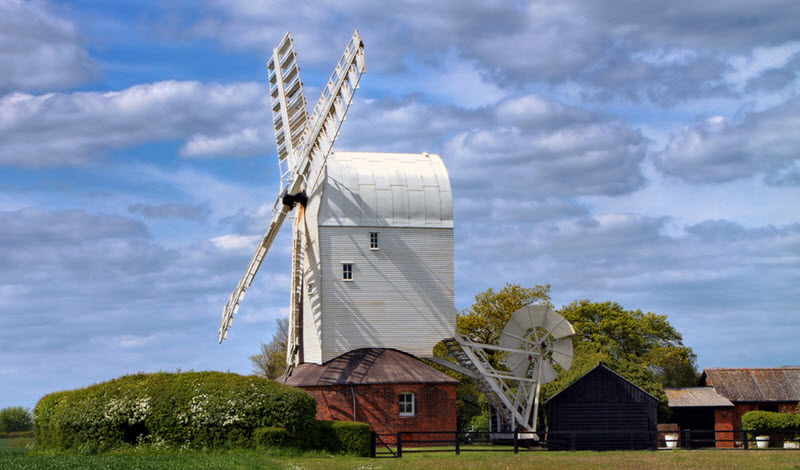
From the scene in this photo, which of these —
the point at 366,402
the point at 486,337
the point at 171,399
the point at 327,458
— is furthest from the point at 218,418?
the point at 486,337

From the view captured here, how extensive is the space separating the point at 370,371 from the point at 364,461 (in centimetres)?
1090

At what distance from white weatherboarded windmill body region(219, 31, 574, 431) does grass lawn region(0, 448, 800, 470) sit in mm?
8670

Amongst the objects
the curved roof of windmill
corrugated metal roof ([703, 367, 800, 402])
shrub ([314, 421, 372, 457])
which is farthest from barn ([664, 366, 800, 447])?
shrub ([314, 421, 372, 457])

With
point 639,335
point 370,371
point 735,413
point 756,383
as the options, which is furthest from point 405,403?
point 639,335

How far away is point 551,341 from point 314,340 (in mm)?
10462

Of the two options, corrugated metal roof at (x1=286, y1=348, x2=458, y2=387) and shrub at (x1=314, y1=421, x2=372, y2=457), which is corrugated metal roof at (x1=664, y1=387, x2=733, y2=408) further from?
shrub at (x1=314, y1=421, x2=372, y2=457)

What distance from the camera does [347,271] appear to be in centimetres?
3978

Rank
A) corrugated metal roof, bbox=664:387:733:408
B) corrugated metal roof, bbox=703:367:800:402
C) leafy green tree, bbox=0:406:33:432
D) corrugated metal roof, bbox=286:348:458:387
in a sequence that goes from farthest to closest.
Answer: leafy green tree, bbox=0:406:33:432 < corrugated metal roof, bbox=703:367:800:402 < corrugated metal roof, bbox=664:387:733:408 < corrugated metal roof, bbox=286:348:458:387

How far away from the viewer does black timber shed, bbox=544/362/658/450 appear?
37.0m

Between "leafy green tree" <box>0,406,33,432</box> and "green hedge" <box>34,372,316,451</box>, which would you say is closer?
"green hedge" <box>34,372,316,451</box>

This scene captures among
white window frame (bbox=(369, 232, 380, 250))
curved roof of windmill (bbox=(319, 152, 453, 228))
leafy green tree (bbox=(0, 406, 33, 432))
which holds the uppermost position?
curved roof of windmill (bbox=(319, 152, 453, 228))

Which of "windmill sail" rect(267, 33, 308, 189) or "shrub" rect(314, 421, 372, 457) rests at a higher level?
"windmill sail" rect(267, 33, 308, 189)

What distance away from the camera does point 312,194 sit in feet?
132

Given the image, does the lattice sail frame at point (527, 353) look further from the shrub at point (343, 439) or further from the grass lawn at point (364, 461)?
the shrub at point (343, 439)
